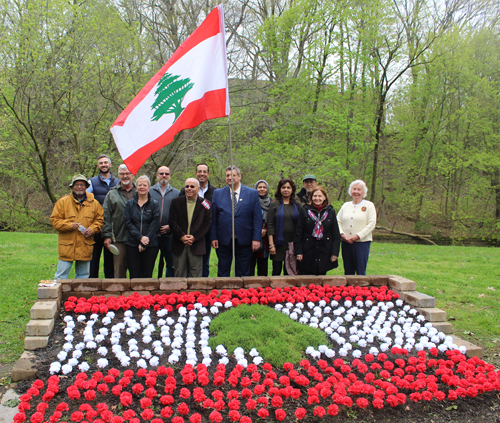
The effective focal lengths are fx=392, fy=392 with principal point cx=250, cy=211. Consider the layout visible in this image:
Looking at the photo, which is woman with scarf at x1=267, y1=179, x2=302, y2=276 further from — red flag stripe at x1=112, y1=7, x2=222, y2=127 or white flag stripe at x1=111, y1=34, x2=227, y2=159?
red flag stripe at x1=112, y1=7, x2=222, y2=127

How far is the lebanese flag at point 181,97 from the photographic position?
4.40 m

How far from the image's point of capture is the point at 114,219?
5.19 m

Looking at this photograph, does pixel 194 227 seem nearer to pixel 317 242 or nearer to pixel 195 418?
pixel 317 242

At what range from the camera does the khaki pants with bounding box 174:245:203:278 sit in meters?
5.11

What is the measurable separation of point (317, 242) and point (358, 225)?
62 cm

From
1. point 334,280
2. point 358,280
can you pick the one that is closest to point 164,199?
point 334,280

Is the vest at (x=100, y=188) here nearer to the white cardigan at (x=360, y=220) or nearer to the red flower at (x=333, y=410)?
the white cardigan at (x=360, y=220)

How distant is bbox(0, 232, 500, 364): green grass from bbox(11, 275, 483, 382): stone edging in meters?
0.45

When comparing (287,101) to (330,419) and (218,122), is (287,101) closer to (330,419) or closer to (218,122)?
(218,122)

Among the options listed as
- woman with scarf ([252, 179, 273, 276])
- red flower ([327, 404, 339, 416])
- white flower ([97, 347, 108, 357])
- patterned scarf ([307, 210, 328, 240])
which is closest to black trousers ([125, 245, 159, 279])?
woman with scarf ([252, 179, 273, 276])

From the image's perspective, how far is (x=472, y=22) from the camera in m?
20.1

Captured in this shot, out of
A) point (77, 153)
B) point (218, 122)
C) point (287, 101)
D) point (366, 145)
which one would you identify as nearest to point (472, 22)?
point (366, 145)

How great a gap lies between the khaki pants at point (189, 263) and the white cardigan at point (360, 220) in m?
1.98

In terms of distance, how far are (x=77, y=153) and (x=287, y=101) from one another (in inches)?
292
